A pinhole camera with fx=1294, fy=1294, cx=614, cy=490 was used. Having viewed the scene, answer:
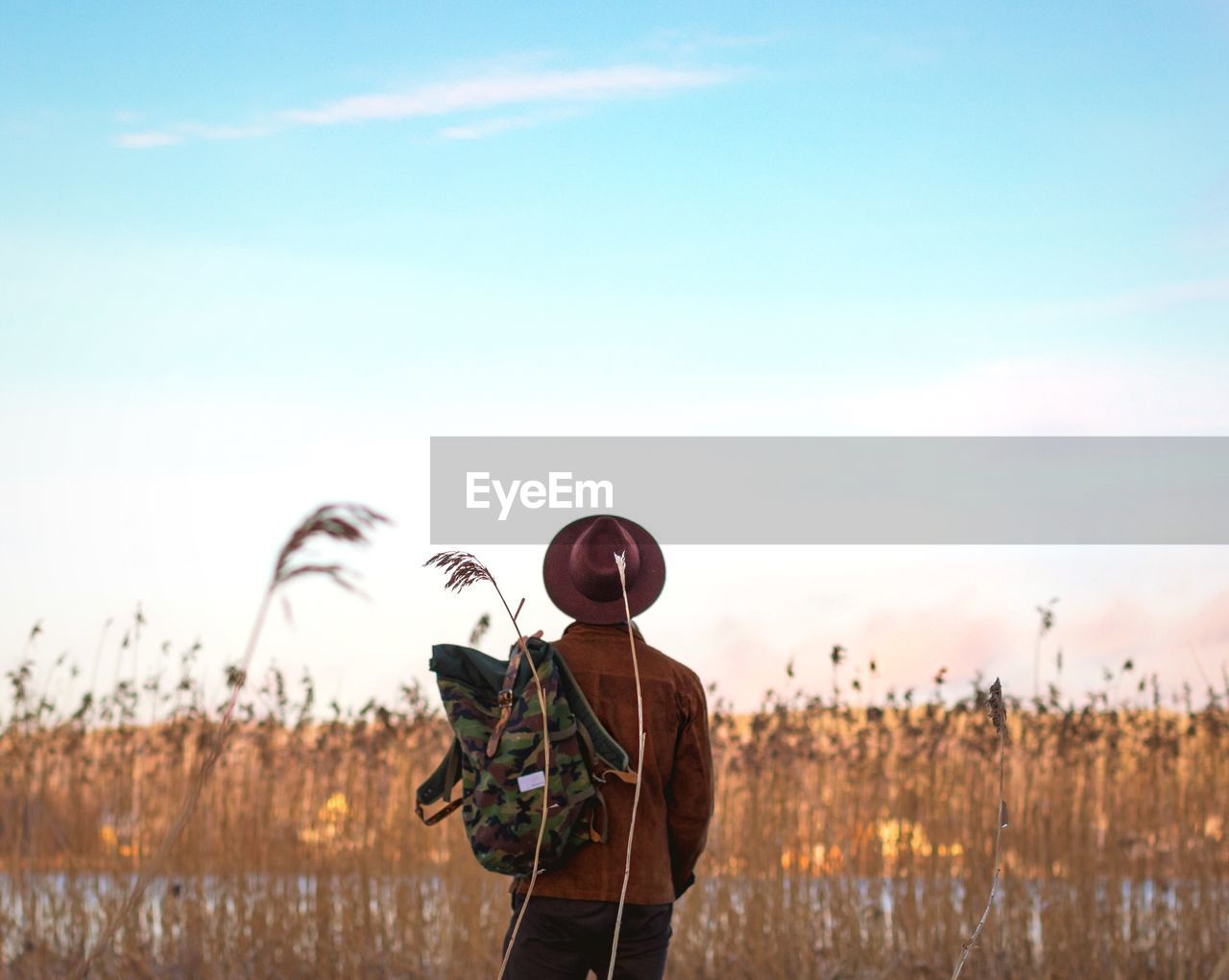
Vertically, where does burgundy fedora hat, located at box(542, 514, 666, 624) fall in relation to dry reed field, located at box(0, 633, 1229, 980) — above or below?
above

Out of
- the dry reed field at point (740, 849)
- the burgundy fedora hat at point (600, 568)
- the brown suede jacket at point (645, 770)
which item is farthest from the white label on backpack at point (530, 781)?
the dry reed field at point (740, 849)

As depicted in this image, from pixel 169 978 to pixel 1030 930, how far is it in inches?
142

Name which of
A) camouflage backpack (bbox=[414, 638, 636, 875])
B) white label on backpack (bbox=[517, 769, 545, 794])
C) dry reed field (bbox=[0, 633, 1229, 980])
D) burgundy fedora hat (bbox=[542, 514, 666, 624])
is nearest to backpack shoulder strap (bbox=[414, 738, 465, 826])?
camouflage backpack (bbox=[414, 638, 636, 875])

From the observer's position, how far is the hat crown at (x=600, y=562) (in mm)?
2906

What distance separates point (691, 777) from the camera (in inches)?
114

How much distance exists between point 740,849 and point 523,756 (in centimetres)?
325

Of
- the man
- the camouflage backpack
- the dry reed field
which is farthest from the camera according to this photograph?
the dry reed field

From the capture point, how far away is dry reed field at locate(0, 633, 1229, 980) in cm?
545

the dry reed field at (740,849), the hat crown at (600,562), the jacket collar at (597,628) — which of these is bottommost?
the dry reed field at (740,849)

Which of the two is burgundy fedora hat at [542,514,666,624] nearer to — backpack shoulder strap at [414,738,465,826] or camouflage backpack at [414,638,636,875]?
camouflage backpack at [414,638,636,875]

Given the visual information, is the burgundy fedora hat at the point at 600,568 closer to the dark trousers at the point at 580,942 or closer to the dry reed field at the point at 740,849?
the dark trousers at the point at 580,942

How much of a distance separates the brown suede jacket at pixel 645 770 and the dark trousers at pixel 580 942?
3 cm

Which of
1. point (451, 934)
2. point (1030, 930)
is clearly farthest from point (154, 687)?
point (1030, 930)

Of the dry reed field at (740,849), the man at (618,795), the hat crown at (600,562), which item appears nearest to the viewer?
the man at (618,795)
